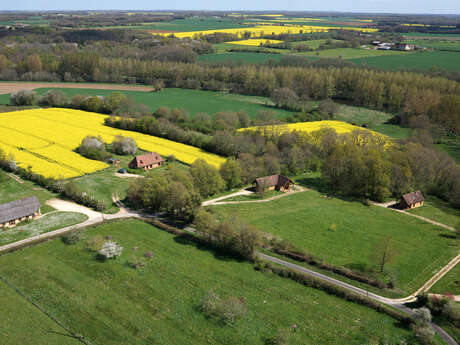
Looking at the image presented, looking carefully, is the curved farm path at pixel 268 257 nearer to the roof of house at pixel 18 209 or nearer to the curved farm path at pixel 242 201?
the roof of house at pixel 18 209

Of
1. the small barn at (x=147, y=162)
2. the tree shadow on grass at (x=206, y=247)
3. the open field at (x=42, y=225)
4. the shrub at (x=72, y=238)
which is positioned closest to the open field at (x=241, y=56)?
the small barn at (x=147, y=162)

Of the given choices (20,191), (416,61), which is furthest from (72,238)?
(416,61)

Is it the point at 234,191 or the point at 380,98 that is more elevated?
the point at 380,98

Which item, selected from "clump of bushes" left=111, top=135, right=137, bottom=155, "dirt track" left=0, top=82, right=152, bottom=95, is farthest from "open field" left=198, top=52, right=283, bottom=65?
"clump of bushes" left=111, top=135, right=137, bottom=155

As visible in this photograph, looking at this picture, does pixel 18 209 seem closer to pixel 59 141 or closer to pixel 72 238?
pixel 72 238

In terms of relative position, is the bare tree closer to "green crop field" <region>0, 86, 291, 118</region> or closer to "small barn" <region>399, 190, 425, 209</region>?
"small barn" <region>399, 190, 425, 209</region>

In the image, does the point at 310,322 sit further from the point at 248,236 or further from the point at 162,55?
the point at 162,55

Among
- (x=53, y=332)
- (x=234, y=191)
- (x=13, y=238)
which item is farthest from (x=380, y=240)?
(x=13, y=238)
